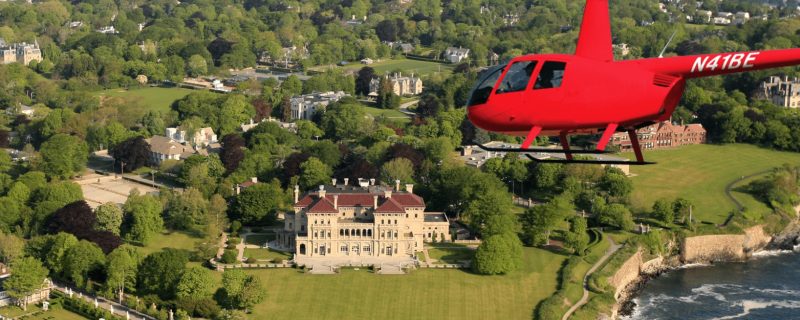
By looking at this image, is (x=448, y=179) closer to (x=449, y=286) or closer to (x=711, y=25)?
(x=449, y=286)

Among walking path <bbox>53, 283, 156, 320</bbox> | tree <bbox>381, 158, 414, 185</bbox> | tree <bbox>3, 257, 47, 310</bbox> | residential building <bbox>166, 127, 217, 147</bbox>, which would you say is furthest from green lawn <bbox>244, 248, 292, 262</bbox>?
residential building <bbox>166, 127, 217, 147</bbox>

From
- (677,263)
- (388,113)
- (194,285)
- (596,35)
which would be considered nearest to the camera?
(596,35)

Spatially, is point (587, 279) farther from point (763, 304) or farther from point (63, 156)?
point (63, 156)

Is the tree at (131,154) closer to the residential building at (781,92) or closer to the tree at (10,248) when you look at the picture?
the tree at (10,248)

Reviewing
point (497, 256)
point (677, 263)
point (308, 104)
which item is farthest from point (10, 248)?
point (308, 104)

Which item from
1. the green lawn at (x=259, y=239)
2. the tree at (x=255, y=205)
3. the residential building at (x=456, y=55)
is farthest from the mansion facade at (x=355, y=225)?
the residential building at (x=456, y=55)

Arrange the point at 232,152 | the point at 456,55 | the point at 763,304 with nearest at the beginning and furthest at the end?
the point at 763,304, the point at 232,152, the point at 456,55

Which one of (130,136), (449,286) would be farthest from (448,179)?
(130,136)
